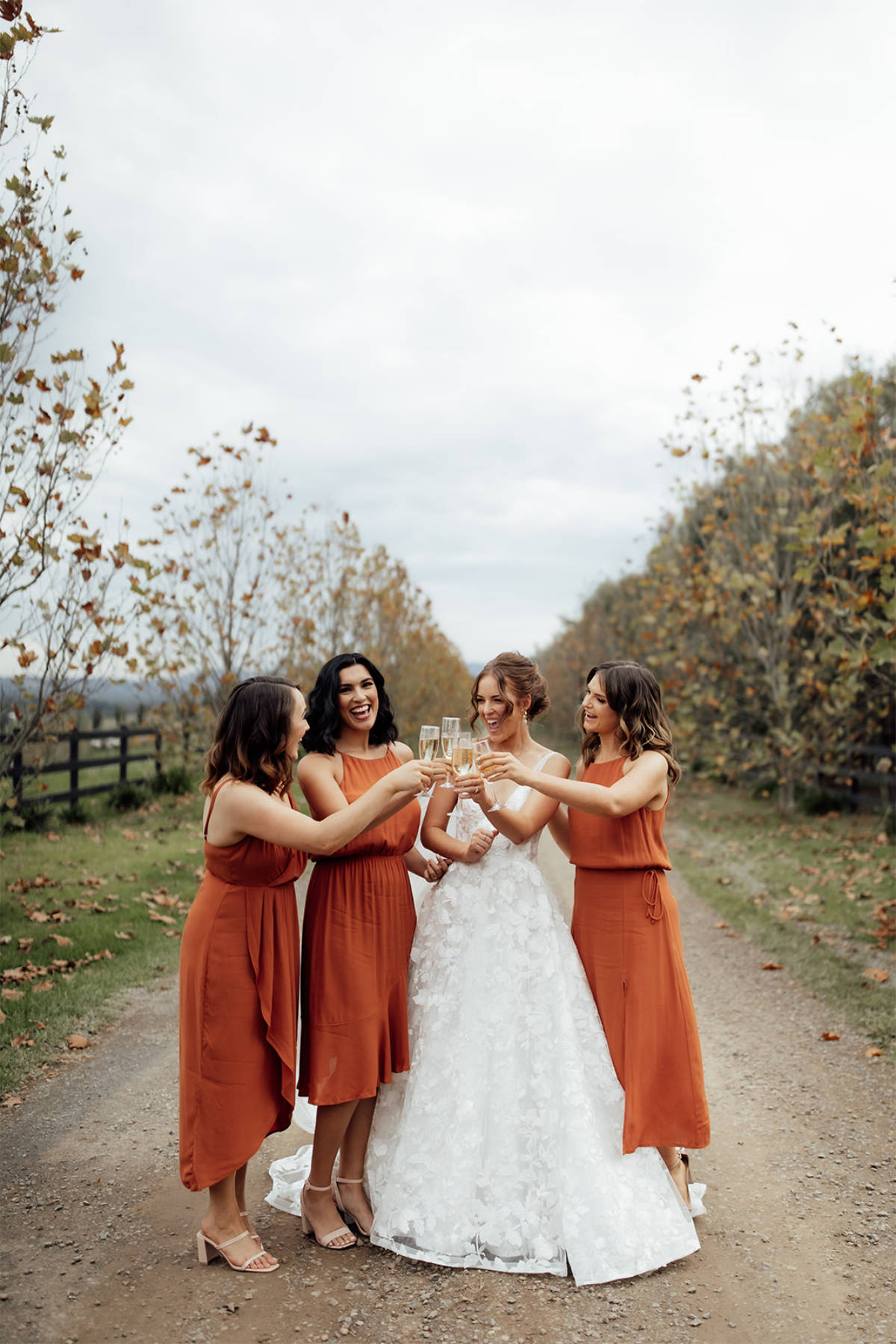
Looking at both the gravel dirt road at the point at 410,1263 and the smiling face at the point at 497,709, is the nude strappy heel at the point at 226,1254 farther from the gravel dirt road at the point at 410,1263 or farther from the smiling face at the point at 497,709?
the smiling face at the point at 497,709

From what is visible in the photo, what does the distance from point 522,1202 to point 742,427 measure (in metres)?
13.1

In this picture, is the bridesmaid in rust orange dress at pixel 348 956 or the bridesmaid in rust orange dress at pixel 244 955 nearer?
the bridesmaid in rust orange dress at pixel 244 955

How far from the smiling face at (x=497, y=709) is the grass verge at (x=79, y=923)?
331cm

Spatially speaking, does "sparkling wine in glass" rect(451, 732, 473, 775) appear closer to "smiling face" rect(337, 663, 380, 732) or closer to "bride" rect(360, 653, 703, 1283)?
"bride" rect(360, 653, 703, 1283)

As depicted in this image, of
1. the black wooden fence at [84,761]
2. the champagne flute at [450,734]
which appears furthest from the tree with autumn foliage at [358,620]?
the champagne flute at [450,734]

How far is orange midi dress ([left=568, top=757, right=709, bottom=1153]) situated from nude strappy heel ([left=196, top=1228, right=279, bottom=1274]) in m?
1.40

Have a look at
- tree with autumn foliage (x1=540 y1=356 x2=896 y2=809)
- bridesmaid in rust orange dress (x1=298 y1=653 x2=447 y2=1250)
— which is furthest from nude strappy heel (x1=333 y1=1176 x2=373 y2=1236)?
tree with autumn foliage (x1=540 y1=356 x2=896 y2=809)

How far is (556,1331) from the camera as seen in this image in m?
3.06

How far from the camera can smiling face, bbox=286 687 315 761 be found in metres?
3.53

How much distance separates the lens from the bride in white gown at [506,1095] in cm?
341

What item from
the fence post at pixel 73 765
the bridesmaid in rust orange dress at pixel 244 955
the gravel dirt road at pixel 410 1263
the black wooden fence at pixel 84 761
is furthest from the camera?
the fence post at pixel 73 765

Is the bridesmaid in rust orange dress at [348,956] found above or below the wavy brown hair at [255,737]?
below

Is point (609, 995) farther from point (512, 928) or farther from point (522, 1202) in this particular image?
point (522, 1202)

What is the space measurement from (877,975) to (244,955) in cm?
557
